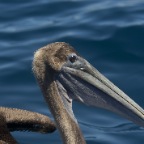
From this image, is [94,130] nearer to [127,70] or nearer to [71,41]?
[127,70]

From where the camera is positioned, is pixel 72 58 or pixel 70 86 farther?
pixel 70 86

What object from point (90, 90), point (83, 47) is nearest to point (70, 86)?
point (90, 90)

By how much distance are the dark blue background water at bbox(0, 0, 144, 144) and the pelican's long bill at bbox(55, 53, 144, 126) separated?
1177 millimetres

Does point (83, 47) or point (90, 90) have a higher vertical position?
point (83, 47)

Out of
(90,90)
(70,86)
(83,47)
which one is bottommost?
(90,90)

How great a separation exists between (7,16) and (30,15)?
1.22 feet

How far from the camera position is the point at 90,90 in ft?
20.4

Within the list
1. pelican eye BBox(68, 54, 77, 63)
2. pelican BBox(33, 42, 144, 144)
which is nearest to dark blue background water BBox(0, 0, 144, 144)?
pelican BBox(33, 42, 144, 144)

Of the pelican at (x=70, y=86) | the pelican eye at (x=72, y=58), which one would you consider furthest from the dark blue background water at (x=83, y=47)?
the pelican eye at (x=72, y=58)

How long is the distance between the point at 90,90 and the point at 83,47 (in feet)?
10.3

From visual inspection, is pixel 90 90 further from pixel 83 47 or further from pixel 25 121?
pixel 83 47

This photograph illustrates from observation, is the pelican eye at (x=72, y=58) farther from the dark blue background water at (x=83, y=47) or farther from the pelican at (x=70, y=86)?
the dark blue background water at (x=83, y=47)

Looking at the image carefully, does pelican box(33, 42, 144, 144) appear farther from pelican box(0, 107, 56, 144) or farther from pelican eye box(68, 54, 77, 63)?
pelican box(0, 107, 56, 144)

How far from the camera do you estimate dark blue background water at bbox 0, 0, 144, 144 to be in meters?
7.73
